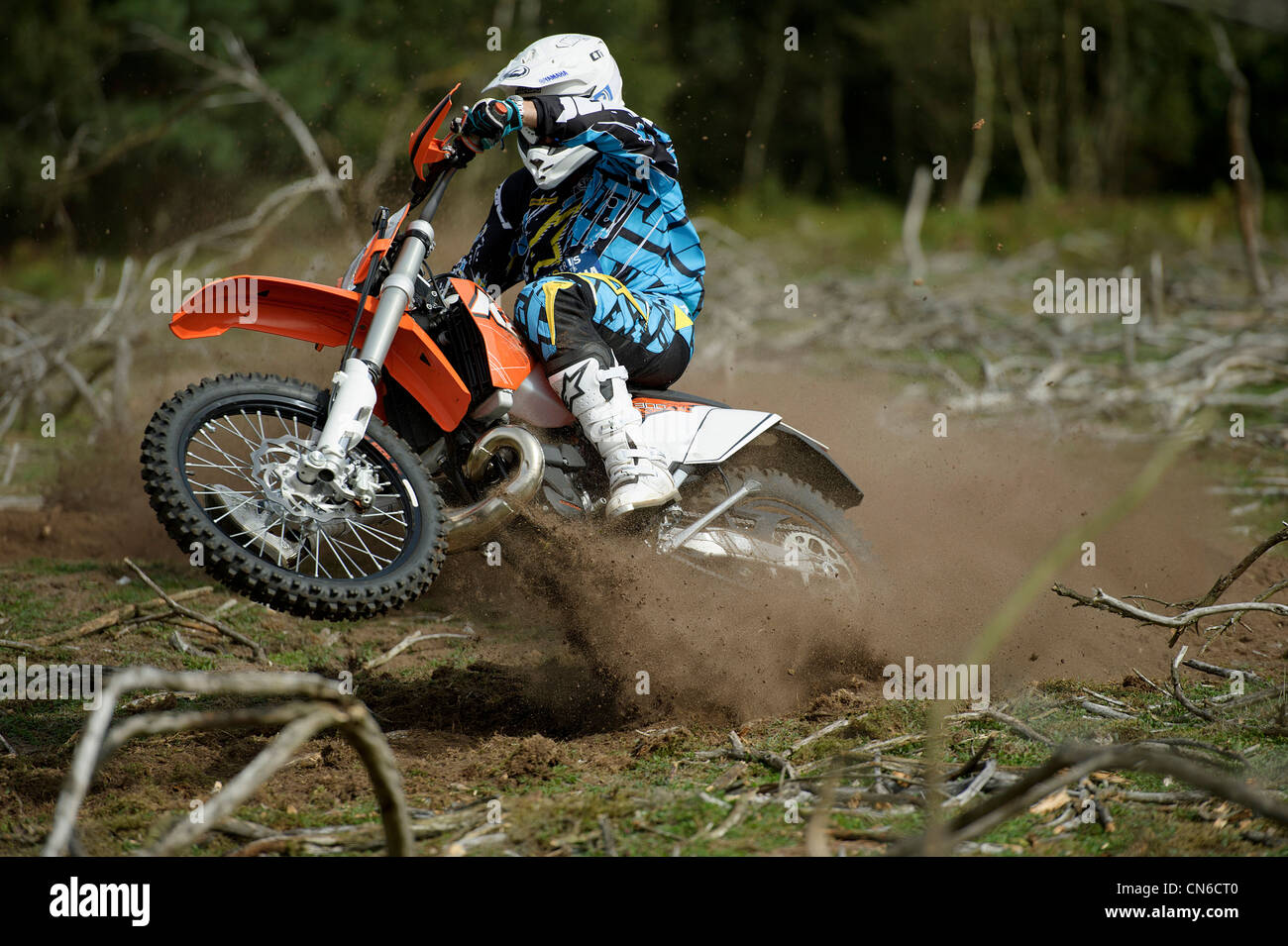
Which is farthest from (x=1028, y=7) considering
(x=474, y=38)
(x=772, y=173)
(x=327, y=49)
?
(x=327, y=49)

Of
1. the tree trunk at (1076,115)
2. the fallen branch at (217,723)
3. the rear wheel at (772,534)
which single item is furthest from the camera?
the tree trunk at (1076,115)

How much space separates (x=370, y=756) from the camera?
6.52 feet

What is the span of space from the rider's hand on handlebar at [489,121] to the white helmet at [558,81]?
0.51ft

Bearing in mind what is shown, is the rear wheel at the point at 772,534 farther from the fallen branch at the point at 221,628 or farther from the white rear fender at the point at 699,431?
the fallen branch at the point at 221,628

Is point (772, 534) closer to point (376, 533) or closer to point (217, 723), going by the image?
point (376, 533)

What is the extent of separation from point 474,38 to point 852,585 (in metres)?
14.3

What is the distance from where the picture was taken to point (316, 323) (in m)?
3.80

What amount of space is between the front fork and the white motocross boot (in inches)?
24.9

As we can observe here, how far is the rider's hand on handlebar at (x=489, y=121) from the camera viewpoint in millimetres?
3691

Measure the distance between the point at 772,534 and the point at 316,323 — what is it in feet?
6.15
